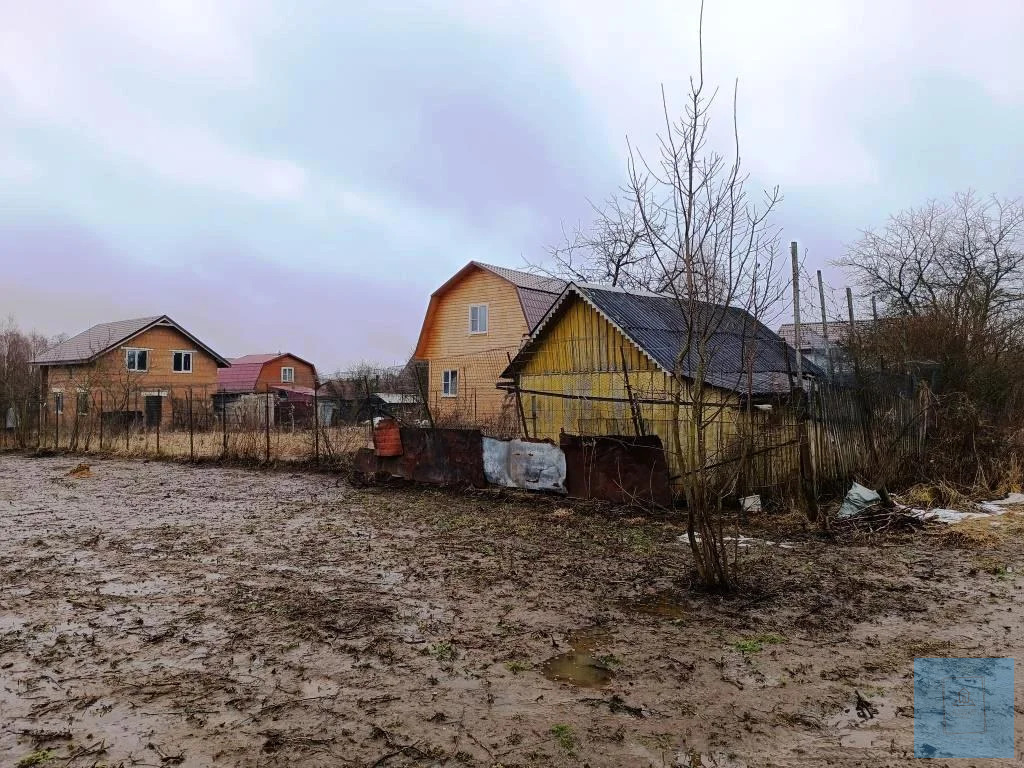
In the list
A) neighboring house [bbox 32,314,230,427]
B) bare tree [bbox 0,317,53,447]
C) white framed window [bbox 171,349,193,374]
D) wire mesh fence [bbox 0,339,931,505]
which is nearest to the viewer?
wire mesh fence [bbox 0,339,931,505]

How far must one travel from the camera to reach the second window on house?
37938 mm

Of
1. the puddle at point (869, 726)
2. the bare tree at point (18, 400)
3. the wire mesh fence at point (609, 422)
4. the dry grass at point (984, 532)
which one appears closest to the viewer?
the puddle at point (869, 726)

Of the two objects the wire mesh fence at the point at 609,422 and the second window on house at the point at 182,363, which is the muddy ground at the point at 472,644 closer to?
the wire mesh fence at the point at 609,422

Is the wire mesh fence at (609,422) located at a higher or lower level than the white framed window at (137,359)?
lower

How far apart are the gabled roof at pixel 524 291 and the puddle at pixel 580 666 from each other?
20235 millimetres

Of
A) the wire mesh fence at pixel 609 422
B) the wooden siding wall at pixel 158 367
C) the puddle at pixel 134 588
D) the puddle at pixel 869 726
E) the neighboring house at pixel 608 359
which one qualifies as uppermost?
the wooden siding wall at pixel 158 367

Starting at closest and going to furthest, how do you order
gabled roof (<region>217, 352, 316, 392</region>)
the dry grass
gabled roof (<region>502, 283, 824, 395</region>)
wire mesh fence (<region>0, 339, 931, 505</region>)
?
1. the dry grass
2. wire mesh fence (<region>0, 339, 931, 505</region>)
3. gabled roof (<region>502, 283, 824, 395</region>)
4. gabled roof (<region>217, 352, 316, 392</region>)

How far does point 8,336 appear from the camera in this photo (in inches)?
2215

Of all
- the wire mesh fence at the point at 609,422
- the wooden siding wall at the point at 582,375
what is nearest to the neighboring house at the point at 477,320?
the wire mesh fence at the point at 609,422

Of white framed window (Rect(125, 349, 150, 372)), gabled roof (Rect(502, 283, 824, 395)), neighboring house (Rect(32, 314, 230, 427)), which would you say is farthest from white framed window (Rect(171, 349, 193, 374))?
gabled roof (Rect(502, 283, 824, 395))

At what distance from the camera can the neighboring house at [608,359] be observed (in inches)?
496

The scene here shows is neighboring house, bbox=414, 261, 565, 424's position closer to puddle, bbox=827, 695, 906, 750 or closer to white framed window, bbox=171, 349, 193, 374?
white framed window, bbox=171, 349, 193, 374

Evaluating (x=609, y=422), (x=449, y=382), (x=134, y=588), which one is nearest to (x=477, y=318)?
(x=449, y=382)

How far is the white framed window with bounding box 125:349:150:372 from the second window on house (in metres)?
1.67
